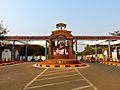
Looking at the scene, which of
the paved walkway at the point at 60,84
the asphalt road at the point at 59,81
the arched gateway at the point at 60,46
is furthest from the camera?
the arched gateway at the point at 60,46

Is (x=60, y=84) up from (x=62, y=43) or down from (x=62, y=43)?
down

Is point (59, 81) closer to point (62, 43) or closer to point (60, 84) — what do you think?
point (60, 84)

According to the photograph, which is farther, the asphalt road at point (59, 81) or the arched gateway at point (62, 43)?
the arched gateway at point (62, 43)

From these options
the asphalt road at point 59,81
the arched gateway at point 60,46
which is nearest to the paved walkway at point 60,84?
the asphalt road at point 59,81

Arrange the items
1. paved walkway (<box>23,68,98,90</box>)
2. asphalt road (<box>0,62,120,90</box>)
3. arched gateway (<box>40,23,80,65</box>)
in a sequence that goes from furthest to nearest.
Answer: arched gateway (<box>40,23,80,65</box>) → asphalt road (<box>0,62,120,90</box>) → paved walkway (<box>23,68,98,90</box>)

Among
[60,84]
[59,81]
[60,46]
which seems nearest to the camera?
[60,84]

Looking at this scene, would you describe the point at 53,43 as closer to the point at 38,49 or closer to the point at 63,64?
the point at 63,64

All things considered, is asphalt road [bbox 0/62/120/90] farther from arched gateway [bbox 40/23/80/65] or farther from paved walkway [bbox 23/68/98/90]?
arched gateway [bbox 40/23/80/65]

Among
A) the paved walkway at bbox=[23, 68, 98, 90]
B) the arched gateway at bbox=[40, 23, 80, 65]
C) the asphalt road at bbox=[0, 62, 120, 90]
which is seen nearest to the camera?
the paved walkway at bbox=[23, 68, 98, 90]

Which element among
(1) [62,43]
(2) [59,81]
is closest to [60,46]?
(1) [62,43]

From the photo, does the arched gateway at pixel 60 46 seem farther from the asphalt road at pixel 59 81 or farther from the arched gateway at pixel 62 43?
the asphalt road at pixel 59 81

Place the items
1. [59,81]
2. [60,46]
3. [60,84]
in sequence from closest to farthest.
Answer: [60,84]
[59,81]
[60,46]

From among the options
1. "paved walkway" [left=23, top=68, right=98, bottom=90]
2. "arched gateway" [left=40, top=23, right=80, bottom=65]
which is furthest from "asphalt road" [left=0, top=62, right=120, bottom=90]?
"arched gateway" [left=40, top=23, right=80, bottom=65]

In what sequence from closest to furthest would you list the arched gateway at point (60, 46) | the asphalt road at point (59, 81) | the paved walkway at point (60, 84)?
the paved walkway at point (60, 84), the asphalt road at point (59, 81), the arched gateway at point (60, 46)
